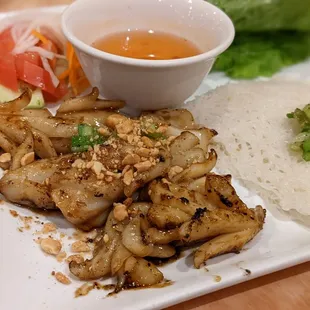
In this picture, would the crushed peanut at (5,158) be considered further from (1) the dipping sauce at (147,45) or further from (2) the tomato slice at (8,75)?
(1) the dipping sauce at (147,45)

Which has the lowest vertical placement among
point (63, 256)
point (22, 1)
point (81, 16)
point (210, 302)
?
point (22, 1)

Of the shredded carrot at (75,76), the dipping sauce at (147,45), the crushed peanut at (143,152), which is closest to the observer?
the crushed peanut at (143,152)

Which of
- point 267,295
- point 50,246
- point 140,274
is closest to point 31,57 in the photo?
point 50,246

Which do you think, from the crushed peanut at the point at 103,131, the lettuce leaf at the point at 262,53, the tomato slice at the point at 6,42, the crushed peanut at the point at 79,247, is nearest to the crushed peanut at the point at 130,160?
the crushed peanut at the point at 103,131

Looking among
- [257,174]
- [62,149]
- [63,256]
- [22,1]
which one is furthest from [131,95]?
[22,1]

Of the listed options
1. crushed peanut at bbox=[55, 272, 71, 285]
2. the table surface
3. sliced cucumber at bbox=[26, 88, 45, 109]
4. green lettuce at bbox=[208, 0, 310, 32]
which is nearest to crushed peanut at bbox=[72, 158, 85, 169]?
crushed peanut at bbox=[55, 272, 71, 285]

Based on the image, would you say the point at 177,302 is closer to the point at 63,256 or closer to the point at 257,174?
the point at 63,256
